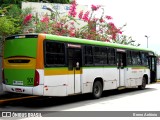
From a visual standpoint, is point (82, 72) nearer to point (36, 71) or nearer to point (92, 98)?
point (92, 98)

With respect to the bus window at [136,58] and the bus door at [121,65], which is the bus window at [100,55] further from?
the bus window at [136,58]

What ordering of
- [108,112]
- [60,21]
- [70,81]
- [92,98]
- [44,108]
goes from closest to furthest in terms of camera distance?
[108,112]
[44,108]
[70,81]
[92,98]
[60,21]

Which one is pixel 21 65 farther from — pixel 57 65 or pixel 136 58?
pixel 136 58

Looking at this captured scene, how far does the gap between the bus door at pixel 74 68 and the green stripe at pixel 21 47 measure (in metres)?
1.93

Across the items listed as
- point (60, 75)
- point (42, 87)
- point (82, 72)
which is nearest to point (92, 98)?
point (82, 72)

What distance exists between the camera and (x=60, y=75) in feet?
42.3

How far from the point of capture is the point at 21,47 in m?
12.6

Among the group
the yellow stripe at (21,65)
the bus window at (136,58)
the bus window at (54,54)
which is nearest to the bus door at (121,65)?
the bus window at (136,58)

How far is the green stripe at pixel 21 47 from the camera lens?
12227 mm

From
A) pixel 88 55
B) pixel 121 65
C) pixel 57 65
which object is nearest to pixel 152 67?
pixel 121 65

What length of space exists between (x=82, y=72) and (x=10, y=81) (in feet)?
10.6

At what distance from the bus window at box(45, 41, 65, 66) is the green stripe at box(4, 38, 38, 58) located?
0.50m

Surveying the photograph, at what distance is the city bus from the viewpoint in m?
12.1

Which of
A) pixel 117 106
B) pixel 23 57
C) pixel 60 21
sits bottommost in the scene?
pixel 117 106
